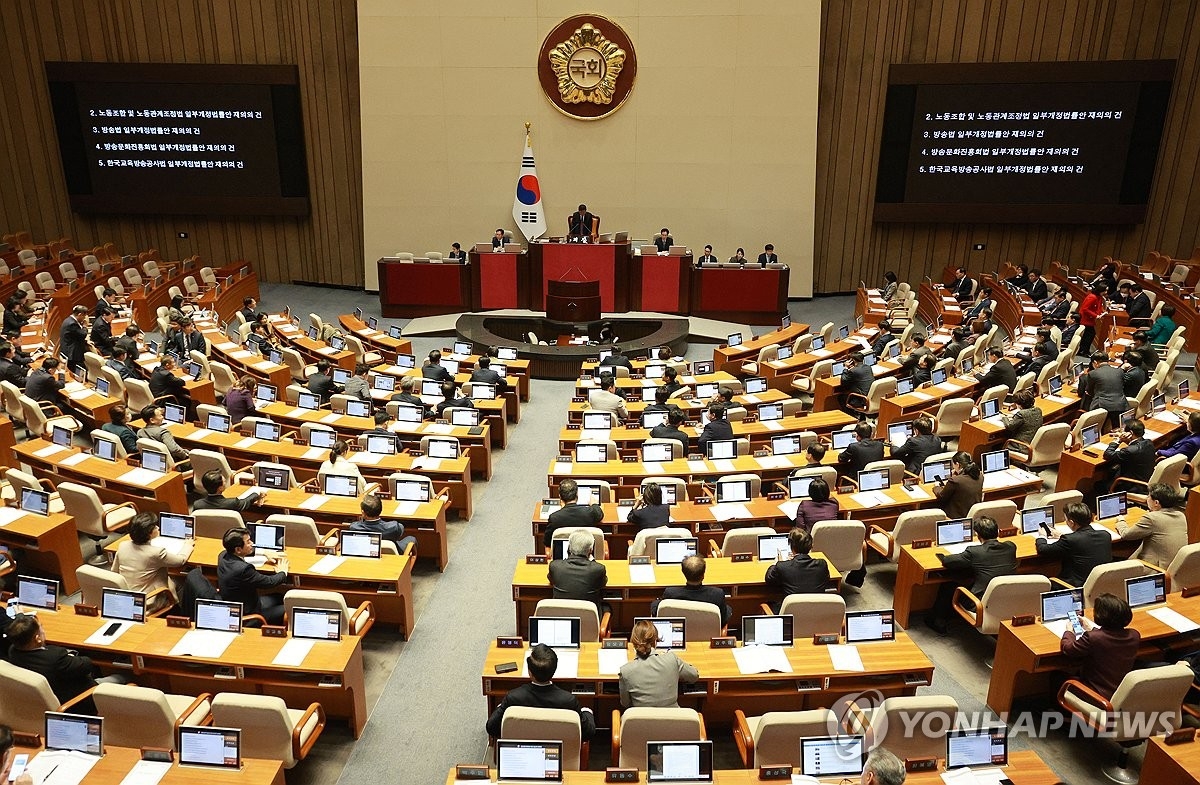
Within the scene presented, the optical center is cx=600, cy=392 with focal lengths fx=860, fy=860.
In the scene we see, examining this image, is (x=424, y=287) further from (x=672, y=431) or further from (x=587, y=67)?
(x=672, y=431)

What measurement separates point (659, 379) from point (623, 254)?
5781mm

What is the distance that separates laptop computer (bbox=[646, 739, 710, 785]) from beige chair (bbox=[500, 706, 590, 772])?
533 mm

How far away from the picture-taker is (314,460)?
9.74m

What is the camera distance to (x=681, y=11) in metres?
19.2

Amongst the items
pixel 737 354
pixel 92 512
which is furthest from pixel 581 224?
pixel 92 512

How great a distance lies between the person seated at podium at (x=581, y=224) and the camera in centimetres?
1964

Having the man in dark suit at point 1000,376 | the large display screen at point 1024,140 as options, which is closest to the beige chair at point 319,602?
the man in dark suit at point 1000,376

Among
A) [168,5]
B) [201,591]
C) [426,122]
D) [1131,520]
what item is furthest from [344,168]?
[1131,520]

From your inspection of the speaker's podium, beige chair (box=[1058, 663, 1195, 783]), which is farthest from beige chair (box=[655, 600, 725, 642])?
the speaker's podium

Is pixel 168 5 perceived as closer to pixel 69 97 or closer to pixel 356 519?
pixel 69 97

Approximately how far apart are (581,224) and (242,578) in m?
14.5

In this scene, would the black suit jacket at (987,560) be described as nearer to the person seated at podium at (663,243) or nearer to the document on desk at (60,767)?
the document on desk at (60,767)

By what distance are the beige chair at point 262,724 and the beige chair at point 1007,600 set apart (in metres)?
4.92

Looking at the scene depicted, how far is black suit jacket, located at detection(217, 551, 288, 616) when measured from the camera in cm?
641
